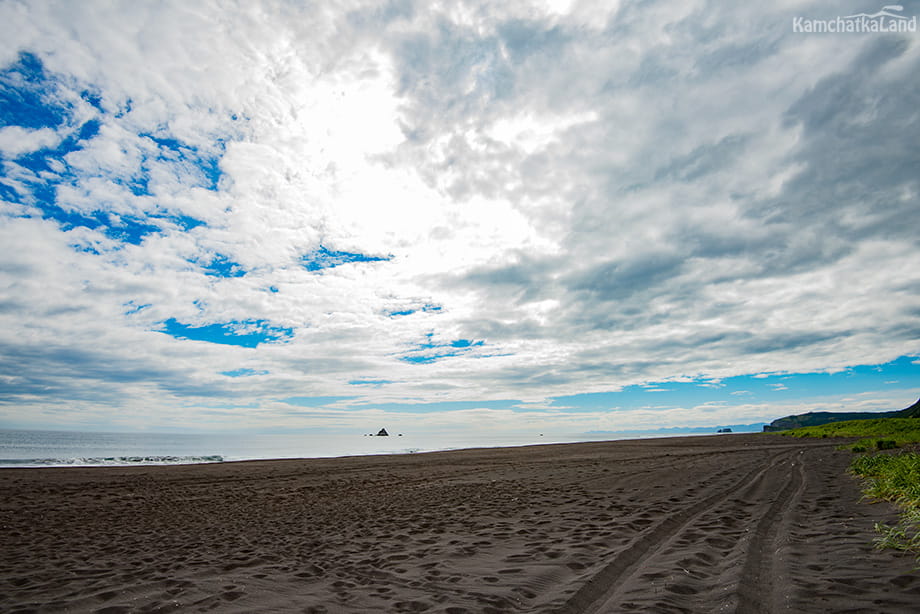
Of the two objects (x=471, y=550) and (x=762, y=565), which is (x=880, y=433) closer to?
(x=762, y=565)

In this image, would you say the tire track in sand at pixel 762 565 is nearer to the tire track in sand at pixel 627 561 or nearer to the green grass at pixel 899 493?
the tire track in sand at pixel 627 561

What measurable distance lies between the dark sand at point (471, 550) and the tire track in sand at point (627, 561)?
33mm

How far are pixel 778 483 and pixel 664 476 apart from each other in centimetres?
386

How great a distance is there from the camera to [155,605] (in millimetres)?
6250

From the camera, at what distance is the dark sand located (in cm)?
576

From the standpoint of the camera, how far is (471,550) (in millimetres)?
8547

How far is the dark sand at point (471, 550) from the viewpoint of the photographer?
5762 millimetres

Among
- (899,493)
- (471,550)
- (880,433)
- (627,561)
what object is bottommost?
(880,433)

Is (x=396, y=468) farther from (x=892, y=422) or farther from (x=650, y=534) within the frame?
(x=892, y=422)

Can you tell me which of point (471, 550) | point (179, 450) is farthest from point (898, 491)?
point (179, 450)

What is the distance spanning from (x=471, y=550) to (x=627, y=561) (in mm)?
2858

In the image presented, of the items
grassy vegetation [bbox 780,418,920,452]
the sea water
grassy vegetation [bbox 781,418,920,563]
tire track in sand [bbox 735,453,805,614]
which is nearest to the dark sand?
tire track in sand [bbox 735,453,805,614]

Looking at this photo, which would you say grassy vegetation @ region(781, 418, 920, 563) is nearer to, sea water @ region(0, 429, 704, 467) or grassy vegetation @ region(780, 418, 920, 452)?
grassy vegetation @ region(780, 418, 920, 452)

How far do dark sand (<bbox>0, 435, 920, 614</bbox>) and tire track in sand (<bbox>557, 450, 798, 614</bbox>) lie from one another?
3 centimetres
